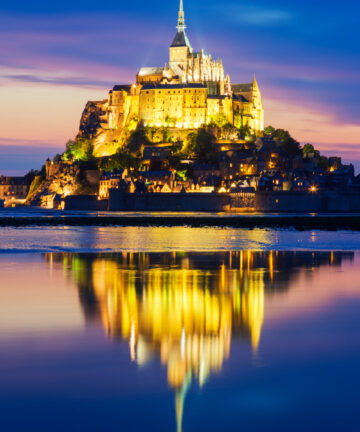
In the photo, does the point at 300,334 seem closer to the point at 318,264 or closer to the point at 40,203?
the point at 318,264

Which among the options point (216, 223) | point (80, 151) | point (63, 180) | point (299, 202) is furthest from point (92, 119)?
point (216, 223)

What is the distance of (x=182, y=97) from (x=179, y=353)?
329 ft

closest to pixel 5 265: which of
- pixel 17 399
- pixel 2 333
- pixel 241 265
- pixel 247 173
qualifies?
pixel 241 265

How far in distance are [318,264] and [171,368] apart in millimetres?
14336

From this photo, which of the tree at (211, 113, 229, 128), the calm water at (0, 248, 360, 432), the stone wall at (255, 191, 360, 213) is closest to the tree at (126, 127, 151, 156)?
the tree at (211, 113, 229, 128)

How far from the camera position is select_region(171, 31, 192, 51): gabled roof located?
119 m

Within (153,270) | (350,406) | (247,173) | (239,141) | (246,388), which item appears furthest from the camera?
(239,141)

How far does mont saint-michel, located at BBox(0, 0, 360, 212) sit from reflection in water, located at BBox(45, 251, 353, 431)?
232 ft

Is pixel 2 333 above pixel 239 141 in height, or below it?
below

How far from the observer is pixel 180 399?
764 centimetres

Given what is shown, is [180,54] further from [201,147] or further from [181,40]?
[201,147]

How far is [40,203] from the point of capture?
11431 cm

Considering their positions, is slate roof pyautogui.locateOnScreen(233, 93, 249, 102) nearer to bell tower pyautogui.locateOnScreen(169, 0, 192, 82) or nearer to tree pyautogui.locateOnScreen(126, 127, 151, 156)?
bell tower pyautogui.locateOnScreen(169, 0, 192, 82)

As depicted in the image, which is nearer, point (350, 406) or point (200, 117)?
point (350, 406)
